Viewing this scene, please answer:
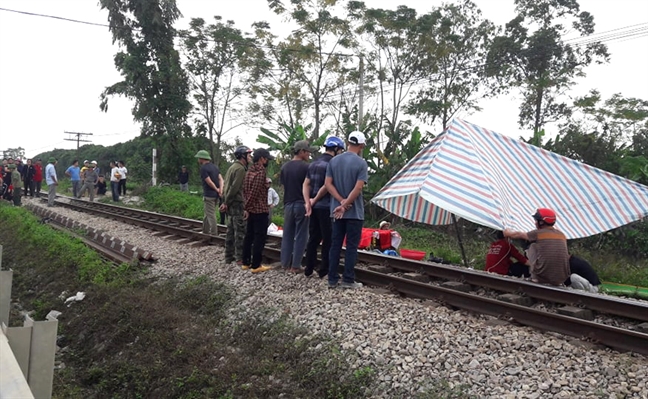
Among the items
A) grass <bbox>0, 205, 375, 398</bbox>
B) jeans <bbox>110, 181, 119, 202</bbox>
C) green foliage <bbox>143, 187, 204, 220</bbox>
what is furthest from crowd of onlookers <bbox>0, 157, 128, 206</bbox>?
grass <bbox>0, 205, 375, 398</bbox>

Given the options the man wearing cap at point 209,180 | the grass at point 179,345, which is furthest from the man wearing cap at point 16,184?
the grass at point 179,345

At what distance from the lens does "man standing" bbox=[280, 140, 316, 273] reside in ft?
25.9

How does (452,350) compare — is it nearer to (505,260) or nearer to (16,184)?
(505,260)

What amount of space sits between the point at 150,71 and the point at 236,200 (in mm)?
23138

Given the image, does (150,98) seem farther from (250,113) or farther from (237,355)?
(237,355)

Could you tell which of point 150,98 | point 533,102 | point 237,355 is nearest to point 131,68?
point 150,98

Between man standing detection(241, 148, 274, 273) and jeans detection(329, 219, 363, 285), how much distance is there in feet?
5.04

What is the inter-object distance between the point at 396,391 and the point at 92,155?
65.1 m

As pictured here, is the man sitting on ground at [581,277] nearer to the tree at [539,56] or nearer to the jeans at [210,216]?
the jeans at [210,216]

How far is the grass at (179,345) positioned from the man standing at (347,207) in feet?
3.50

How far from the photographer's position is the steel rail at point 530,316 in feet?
15.1

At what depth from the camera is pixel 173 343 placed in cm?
593

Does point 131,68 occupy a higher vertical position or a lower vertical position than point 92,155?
higher

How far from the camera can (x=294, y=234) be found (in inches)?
322
